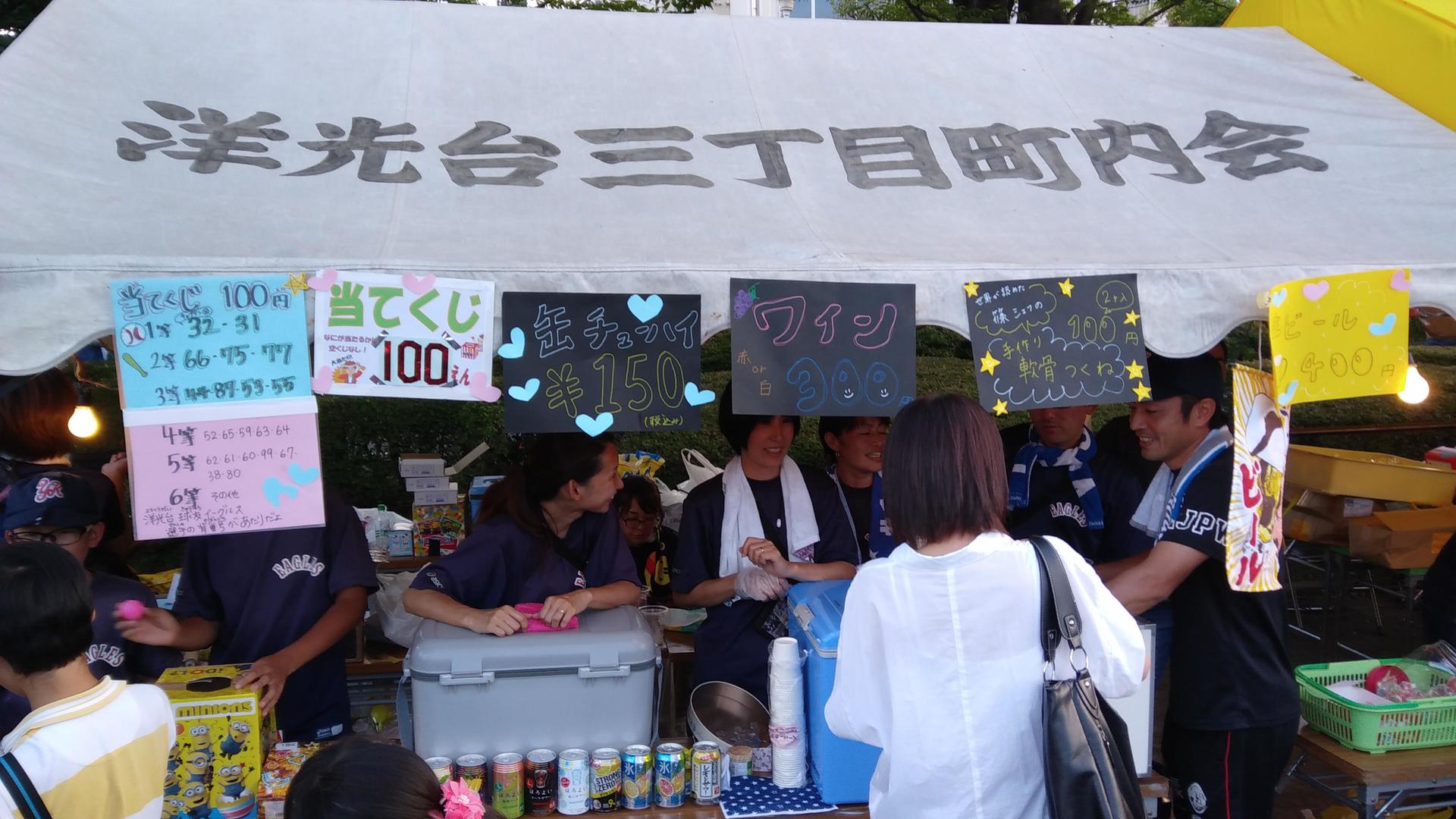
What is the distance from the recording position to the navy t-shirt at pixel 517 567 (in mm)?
2979

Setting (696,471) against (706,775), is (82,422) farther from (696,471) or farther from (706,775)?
(696,471)

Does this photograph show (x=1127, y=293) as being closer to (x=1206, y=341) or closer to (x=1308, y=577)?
(x=1206, y=341)

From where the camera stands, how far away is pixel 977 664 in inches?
77.4

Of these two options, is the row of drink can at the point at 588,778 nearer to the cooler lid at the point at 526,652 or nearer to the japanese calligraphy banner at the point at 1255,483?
the cooler lid at the point at 526,652

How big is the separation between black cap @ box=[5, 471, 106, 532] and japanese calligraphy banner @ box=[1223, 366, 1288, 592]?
298 cm

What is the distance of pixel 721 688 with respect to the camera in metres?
2.94

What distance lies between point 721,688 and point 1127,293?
1.58 m

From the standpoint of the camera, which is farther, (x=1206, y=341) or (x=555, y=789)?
Answer: (x=1206, y=341)

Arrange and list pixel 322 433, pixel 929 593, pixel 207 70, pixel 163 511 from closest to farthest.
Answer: pixel 929 593 < pixel 163 511 < pixel 207 70 < pixel 322 433

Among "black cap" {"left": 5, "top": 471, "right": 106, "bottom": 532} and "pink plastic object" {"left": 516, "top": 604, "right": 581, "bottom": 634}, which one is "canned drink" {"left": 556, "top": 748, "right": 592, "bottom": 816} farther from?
"black cap" {"left": 5, "top": 471, "right": 106, "bottom": 532}

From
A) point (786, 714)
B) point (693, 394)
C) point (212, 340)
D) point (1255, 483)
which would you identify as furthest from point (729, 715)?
point (212, 340)

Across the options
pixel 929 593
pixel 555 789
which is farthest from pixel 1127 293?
pixel 555 789

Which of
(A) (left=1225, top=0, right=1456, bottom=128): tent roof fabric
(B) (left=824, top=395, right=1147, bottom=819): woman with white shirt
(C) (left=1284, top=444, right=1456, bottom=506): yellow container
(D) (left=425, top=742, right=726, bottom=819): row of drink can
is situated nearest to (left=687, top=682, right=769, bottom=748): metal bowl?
(D) (left=425, top=742, right=726, bottom=819): row of drink can

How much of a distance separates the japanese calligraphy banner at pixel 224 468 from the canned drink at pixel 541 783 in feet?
2.55
